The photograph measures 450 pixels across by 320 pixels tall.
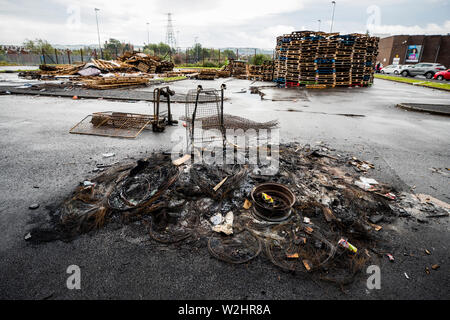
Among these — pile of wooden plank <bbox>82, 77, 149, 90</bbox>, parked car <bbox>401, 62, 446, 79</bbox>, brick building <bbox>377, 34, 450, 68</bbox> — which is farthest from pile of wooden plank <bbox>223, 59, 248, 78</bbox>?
brick building <bbox>377, 34, 450, 68</bbox>

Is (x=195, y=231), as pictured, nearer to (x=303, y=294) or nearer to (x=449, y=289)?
(x=303, y=294)

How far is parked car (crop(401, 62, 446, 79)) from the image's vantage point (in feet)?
90.8

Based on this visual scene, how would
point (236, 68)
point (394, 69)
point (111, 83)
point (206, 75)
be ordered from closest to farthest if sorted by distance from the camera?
point (111, 83) → point (206, 75) → point (236, 68) → point (394, 69)

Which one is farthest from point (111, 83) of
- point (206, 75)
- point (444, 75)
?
point (444, 75)

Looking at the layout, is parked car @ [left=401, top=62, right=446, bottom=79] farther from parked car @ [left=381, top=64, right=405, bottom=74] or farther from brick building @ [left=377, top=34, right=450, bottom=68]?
brick building @ [left=377, top=34, right=450, bottom=68]

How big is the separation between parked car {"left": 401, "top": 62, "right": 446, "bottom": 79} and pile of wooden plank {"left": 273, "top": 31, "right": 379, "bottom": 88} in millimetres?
16629

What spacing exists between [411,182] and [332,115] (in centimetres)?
536

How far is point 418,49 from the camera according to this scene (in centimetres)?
4575

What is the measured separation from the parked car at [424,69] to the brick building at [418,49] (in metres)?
21.7

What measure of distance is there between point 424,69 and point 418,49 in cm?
2416

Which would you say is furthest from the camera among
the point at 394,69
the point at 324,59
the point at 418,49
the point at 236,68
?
the point at 418,49

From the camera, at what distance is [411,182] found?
3.95 metres

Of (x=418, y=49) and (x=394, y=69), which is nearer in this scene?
(x=394, y=69)

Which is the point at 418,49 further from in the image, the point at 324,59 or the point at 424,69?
the point at 324,59
